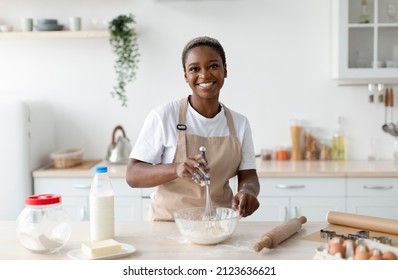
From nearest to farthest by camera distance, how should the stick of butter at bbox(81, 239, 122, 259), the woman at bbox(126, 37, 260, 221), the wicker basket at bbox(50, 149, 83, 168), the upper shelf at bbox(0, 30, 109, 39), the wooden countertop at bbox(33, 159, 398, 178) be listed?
1. the stick of butter at bbox(81, 239, 122, 259)
2. the woman at bbox(126, 37, 260, 221)
3. the wooden countertop at bbox(33, 159, 398, 178)
4. the wicker basket at bbox(50, 149, 83, 168)
5. the upper shelf at bbox(0, 30, 109, 39)

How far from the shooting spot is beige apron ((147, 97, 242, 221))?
2.30m

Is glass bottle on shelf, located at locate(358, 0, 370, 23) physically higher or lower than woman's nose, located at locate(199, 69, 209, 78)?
higher

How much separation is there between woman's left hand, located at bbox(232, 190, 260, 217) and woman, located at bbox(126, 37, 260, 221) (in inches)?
1.6

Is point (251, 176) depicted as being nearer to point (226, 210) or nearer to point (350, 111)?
point (226, 210)

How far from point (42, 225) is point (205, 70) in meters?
0.85

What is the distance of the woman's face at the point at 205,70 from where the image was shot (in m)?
2.22

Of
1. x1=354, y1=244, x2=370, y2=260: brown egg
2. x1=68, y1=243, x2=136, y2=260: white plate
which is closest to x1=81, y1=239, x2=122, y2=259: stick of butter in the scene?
x1=68, y1=243, x2=136, y2=260: white plate

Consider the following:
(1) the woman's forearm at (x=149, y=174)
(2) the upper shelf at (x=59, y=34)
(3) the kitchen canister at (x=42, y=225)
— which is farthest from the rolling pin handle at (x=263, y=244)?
(2) the upper shelf at (x=59, y=34)

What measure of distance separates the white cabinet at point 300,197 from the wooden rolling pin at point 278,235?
1.62 m

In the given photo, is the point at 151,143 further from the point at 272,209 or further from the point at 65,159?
the point at 65,159

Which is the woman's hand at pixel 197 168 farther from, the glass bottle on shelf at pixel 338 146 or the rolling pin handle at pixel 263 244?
the glass bottle on shelf at pixel 338 146

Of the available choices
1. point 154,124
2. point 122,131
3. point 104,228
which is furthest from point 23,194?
point 104,228

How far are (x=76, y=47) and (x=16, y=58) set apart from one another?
0.45 metres

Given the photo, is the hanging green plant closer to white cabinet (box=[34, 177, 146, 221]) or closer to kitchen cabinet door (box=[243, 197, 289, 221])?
white cabinet (box=[34, 177, 146, 221])
